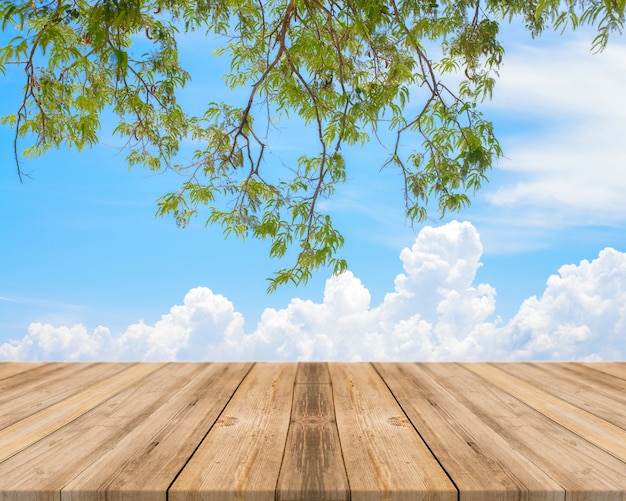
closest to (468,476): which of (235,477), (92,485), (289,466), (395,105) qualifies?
(289,466)

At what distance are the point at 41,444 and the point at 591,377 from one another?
2.33m

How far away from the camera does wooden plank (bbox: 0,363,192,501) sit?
134 cm

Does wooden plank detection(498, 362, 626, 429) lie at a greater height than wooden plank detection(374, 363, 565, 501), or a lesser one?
greater

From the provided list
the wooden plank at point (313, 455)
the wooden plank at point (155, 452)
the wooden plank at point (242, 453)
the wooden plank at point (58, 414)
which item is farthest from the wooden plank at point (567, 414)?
the wooden plank at point (58, 414)

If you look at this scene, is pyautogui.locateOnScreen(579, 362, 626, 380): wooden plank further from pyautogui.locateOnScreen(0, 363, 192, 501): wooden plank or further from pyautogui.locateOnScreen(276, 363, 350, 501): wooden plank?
pyautogui.locateOnScreen(0, 363, 192, 501): wooden plank

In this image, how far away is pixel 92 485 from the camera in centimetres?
132

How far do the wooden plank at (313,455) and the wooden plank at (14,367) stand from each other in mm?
1470

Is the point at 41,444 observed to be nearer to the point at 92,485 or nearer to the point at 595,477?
the point at 92,485

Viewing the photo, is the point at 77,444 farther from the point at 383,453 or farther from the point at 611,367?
the point at 611,367

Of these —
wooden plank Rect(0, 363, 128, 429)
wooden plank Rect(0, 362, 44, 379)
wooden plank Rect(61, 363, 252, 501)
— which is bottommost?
wooden plank Rect(61, 363, 252, 501)

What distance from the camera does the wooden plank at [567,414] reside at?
1.72 metres

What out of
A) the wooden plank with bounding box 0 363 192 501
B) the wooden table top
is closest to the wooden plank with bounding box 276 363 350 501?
the wooden table top

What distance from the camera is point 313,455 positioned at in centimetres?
150

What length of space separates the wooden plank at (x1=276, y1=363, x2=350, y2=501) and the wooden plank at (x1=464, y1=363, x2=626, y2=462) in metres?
0.74
